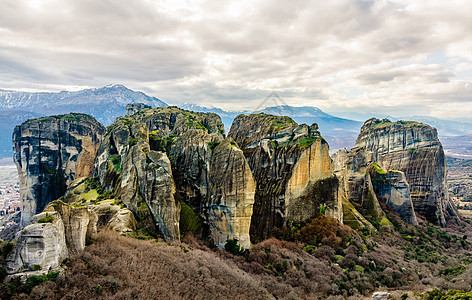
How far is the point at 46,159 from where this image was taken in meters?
82.4

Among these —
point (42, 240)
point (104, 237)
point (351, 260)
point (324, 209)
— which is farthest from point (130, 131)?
point (351, 260)

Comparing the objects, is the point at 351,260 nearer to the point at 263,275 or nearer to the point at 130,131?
the point at 263,275

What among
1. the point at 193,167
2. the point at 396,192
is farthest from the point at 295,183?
the point at 396,192

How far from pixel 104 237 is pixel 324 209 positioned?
132 feet

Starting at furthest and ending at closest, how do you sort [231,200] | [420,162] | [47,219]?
[420,162] → [231,200] → [47,219]

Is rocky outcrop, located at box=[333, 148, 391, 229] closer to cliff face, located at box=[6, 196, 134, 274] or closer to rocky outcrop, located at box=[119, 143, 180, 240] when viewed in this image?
rocky outcrop, located at box=[119, 143, 180, 240]

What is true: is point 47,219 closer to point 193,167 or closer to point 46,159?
point 193,167

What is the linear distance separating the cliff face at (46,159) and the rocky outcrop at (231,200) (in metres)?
63.9

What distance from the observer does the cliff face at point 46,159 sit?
8138 centimetres

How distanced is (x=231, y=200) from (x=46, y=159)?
7358 centimetres

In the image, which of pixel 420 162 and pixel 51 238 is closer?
pixel 51 238

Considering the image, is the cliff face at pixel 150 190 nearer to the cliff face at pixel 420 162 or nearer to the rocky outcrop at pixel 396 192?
the cliff face at pixel 420 162

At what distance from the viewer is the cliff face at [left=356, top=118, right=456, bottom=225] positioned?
8150cm

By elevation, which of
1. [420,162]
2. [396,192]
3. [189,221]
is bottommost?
[189,221]
